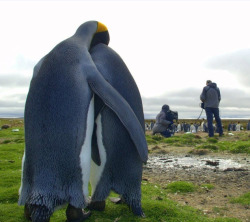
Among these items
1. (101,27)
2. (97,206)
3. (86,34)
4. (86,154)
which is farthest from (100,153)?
(101,27)

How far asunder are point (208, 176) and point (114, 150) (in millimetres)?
3189

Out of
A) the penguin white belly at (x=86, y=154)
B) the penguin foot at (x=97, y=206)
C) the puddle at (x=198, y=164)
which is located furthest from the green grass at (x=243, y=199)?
the penguin white belly at (x=86, y=154)

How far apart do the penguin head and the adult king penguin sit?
37 cm

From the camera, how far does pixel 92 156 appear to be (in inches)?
102

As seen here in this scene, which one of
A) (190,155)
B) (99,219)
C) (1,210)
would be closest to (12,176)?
(1,210)

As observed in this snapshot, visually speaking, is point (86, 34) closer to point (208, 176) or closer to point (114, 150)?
point (114, 150)

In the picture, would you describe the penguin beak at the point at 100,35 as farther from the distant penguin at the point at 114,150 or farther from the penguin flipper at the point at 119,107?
the penguin flipper at the point at 119,107

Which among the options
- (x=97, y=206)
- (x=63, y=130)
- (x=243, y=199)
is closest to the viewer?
A: (x=63, y=130)

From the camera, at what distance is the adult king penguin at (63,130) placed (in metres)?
2.22

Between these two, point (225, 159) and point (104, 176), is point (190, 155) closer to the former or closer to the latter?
point (225, 159)

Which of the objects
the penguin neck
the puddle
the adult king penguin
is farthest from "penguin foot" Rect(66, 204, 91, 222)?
the puddle

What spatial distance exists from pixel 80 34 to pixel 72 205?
5.14ft

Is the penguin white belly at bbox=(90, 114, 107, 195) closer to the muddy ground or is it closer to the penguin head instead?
the penguin head

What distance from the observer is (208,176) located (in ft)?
17.1
